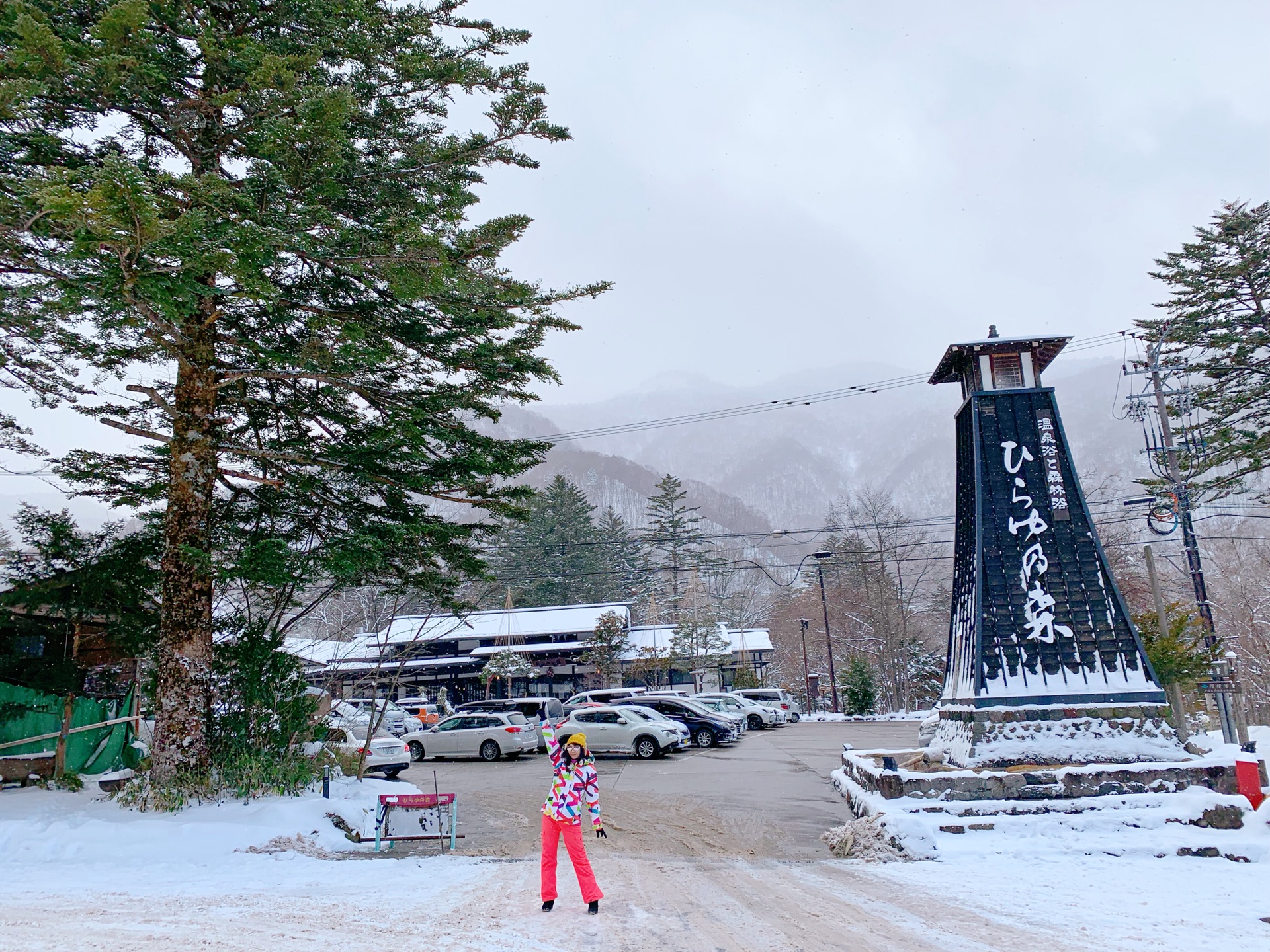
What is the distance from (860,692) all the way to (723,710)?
431 inches

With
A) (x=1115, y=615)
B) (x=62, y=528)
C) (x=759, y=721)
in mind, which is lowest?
(x=759, y=721)

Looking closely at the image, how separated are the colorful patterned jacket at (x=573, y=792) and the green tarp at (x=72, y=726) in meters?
10.0

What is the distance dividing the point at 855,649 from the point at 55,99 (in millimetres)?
45694

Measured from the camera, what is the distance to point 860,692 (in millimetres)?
34375

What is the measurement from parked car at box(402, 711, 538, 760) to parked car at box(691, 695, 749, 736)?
631 cm

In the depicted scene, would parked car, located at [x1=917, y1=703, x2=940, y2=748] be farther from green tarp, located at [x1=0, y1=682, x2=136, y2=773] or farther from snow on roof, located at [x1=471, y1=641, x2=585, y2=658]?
snow on roof, located at [x1=471, y1=641, x2=585, y2=658]

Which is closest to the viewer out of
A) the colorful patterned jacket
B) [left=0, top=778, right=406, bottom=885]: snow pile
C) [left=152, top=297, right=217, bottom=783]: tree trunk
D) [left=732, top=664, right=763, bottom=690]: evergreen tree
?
the colorful patterned jacket

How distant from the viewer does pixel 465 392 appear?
1067 centimetres

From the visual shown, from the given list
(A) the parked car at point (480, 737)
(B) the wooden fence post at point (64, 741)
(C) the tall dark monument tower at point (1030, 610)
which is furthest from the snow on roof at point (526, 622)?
(C) the tall dark monument tower at point (1030, 610)

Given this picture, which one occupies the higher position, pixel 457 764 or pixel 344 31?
pixel 344 31

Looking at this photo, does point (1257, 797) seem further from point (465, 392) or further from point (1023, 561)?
point (465, 392)

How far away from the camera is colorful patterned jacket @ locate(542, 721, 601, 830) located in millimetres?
6012

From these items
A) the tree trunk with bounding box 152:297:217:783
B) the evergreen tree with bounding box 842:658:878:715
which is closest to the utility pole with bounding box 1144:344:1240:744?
the tree trunk with bounding box 152:297:217:783

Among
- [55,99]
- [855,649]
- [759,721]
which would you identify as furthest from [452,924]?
[855,649]
